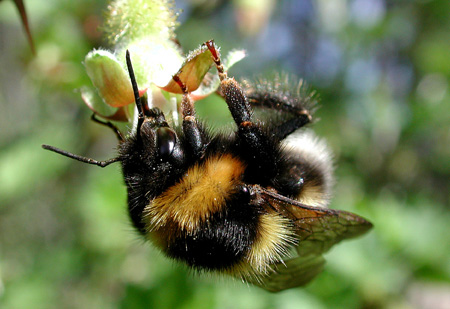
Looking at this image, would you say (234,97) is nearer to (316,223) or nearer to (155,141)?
(155,141)

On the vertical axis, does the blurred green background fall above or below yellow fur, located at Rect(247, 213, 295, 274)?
above

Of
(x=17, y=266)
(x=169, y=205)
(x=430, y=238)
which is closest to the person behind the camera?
(x=169, y=205)

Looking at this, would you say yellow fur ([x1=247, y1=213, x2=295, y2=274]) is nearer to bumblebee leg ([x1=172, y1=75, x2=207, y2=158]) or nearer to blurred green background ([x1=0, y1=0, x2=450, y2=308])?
bumblebee leg ([x1=172, y1=75, x2=207, y2=158])

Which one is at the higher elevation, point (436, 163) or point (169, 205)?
point (436, 163)

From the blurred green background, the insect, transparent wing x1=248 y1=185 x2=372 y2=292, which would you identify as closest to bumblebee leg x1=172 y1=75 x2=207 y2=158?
the insect

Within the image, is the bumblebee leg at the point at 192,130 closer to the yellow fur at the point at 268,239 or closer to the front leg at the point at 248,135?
the front leg at the point at 248,135

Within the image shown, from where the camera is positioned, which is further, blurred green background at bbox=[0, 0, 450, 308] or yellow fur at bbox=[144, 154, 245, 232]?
blurred green background at bbox=[0, 0, 450, 308]

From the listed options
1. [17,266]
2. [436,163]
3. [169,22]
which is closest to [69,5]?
[17,266]

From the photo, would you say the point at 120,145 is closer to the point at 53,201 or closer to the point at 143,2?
the point at 143,2
